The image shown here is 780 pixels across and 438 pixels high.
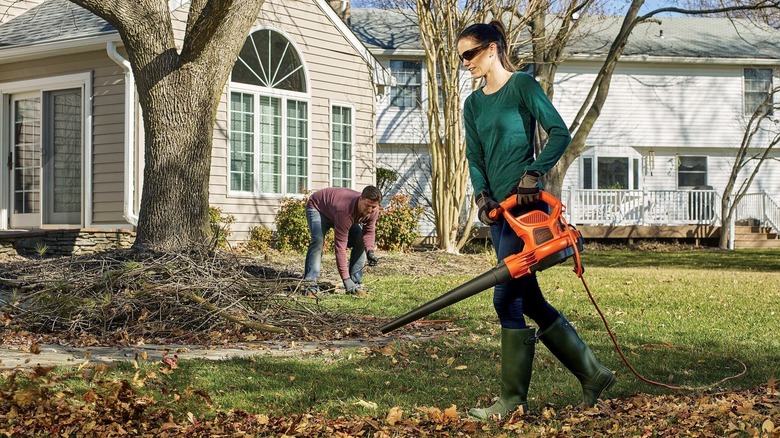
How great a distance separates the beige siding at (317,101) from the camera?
1569 centimetres

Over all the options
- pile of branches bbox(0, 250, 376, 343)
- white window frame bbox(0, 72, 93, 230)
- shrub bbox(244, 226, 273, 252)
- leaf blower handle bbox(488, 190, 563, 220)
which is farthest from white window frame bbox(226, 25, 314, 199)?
leaf blower handle bbox(488, 190, 563, 220)

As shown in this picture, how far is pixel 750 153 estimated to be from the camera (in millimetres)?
28359

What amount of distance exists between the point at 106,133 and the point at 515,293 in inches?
447

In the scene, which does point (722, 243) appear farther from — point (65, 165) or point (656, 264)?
point (65, 165)

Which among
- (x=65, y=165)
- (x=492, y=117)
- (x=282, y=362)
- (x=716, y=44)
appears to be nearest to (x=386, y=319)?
(x=282, y=362)

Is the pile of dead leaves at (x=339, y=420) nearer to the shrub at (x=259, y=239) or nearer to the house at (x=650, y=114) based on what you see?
the shrub at (x=259, y=239)

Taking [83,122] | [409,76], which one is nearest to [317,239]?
[83,122]

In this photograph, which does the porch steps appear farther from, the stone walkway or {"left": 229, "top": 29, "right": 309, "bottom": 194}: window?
the stone walkway

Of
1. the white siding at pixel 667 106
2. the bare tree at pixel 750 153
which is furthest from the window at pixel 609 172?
the bare tree at pixel 750 153

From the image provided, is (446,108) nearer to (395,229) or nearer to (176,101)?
(395,229)

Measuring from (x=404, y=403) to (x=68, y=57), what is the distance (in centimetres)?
1181

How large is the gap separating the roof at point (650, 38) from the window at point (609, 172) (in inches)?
119

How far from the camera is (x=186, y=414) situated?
4.58 metres

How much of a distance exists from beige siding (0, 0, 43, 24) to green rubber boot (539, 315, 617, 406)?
540 inches
